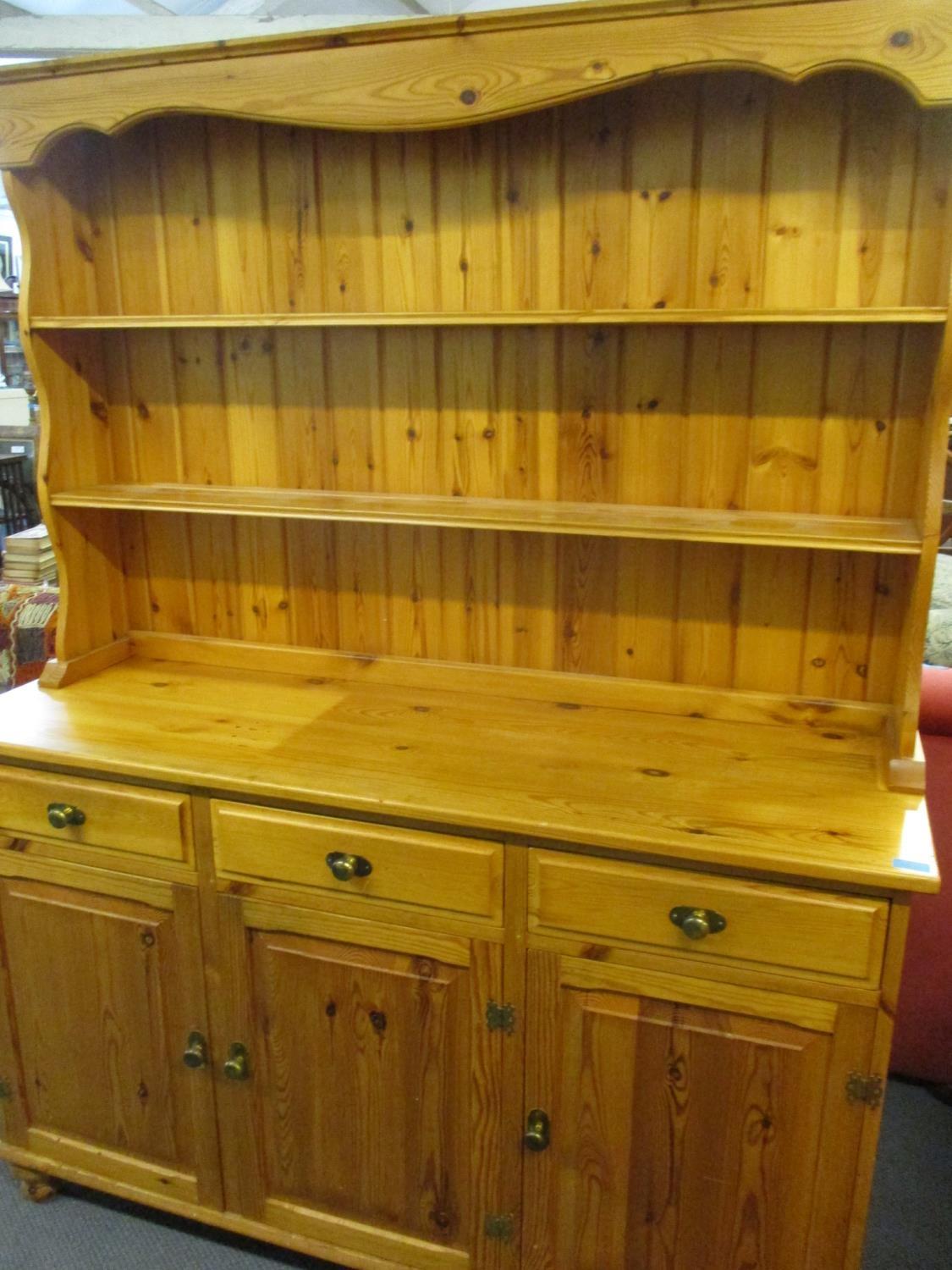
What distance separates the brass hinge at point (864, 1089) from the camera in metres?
1.35

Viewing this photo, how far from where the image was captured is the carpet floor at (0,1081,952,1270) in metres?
1.79

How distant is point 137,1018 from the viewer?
176 centimetres

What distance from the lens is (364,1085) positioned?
5.35 ft

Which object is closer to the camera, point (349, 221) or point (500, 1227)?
point (500, 1227)

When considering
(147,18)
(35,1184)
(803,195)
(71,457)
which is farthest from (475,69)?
(147,18)

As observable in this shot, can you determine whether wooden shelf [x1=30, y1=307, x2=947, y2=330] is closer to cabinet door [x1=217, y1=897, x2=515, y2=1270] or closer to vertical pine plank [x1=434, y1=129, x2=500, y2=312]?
vertical pine plank [x1=434, y1=129, x2=500, y2=312]

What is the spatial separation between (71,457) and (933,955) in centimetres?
201

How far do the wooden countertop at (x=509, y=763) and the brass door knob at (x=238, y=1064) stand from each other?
469mm

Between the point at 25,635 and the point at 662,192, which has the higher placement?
the point at 662,192

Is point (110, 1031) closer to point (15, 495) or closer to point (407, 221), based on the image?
point (407, 221)

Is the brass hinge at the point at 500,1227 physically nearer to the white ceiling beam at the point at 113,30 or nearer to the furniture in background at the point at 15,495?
the white ceiling beam at the point at 113,30

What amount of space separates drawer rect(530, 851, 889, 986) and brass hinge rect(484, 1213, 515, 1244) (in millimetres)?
515

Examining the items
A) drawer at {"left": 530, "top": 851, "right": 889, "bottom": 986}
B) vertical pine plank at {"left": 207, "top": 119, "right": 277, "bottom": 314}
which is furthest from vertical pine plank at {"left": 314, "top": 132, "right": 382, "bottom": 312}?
drawer at {"left": 530, "top": 851, "right": 889, "bottom": 986}

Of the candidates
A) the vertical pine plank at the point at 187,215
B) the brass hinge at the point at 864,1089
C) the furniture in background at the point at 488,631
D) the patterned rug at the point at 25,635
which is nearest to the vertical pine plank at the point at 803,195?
the furniture in background at the point at 488,631
